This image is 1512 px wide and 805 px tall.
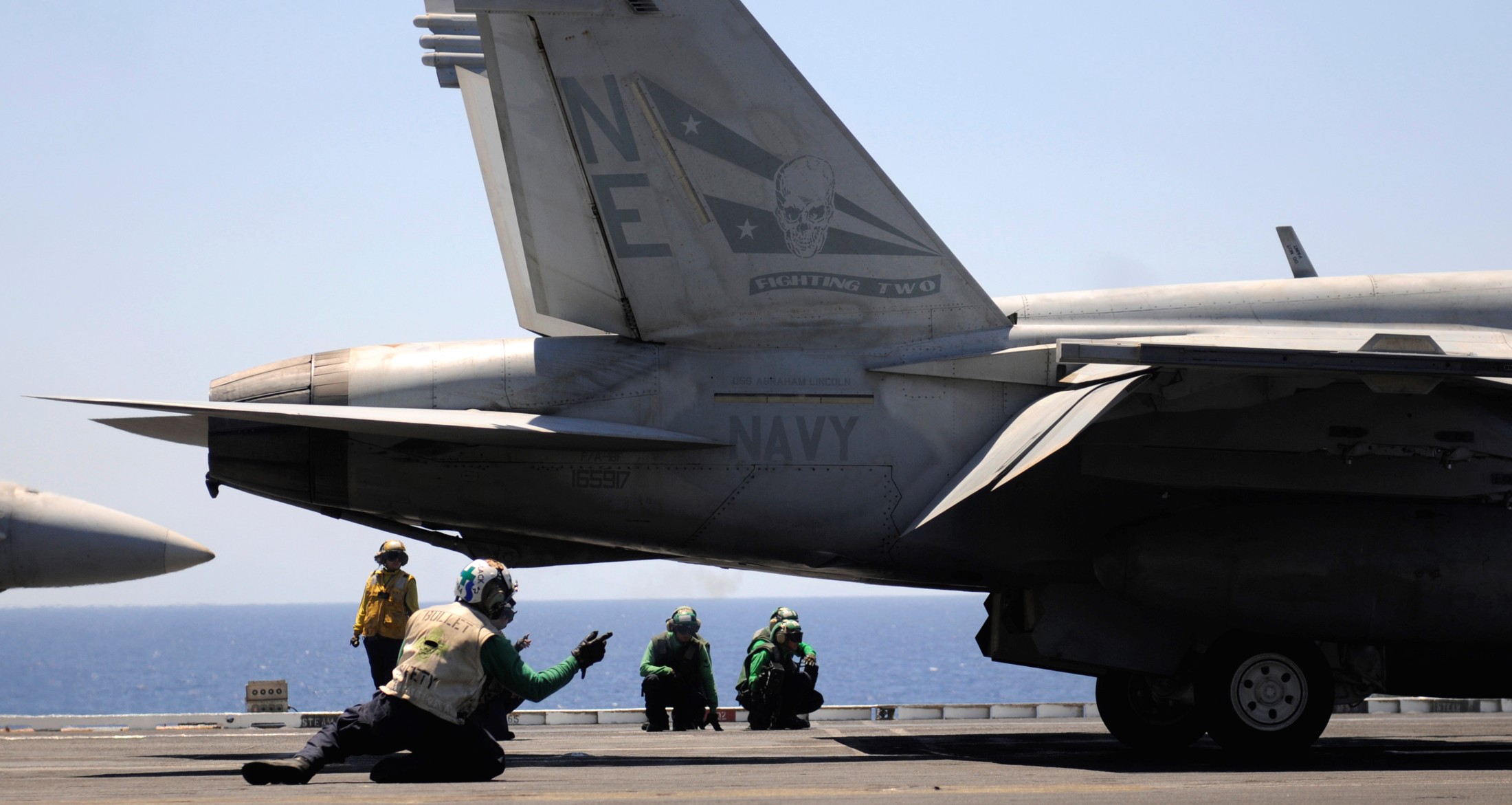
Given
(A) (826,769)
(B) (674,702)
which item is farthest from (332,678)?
(A) (826,769)

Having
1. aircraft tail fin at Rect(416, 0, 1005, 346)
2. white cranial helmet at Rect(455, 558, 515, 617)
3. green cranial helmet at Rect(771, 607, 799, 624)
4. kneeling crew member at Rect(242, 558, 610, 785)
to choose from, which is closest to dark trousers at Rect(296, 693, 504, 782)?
kneeling crew member at Rect(242, 558, 610, 785)

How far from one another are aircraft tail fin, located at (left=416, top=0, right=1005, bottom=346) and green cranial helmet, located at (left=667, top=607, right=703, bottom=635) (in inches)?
159

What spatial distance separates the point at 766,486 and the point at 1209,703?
3.26 metres

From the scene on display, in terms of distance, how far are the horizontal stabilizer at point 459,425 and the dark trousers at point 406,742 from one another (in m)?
1.95

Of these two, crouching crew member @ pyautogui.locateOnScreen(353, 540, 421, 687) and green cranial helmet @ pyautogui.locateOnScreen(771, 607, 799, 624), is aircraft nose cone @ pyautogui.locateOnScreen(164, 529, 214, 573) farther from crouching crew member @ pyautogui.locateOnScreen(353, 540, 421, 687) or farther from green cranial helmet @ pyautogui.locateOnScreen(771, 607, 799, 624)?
green cranial helmet @ pyautogui.locateOnScreen(771, 607, 799, 624)

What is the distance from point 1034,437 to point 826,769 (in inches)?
92.2

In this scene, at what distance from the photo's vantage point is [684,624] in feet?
43.4

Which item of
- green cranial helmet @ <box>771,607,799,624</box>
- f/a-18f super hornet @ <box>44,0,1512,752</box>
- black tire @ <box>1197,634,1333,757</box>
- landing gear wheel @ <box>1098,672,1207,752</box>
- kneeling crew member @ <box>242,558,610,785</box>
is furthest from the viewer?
green cranial helmet @ <box>771,607,799,624</box>

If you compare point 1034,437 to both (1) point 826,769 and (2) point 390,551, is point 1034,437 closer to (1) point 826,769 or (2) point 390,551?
(1) point 826,769

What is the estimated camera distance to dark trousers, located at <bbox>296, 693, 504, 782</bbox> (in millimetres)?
7355

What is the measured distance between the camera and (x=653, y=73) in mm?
9672

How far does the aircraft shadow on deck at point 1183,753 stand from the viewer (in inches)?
340

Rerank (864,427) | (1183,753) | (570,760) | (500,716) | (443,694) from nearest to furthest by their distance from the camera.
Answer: (443,694), (570,760), (864,427), (1183,753), (500,716)

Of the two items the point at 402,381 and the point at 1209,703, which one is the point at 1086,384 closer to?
the point at 1209,703
